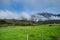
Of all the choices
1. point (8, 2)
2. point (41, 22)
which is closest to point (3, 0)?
point (8, 2)

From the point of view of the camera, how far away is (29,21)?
4004 millimetres

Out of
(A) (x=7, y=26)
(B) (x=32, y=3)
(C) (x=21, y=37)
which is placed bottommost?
(C) (x=21, y=37)

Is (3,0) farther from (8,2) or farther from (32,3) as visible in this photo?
(32,3)

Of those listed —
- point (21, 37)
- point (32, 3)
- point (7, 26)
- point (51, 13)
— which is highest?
point (32, 3)

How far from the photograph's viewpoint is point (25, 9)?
400 centimetres

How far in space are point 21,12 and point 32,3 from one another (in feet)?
1.12

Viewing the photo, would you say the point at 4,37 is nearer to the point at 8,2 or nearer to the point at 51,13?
the point at 8,2

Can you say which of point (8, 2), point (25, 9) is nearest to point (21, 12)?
point (25, 9)

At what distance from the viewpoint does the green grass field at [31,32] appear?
3863 millimetres

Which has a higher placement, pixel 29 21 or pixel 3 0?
pixel 3 0

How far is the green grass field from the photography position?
3863 millimetres

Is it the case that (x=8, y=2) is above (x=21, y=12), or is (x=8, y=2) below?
above

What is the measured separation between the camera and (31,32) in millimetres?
3951

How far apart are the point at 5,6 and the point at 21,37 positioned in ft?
2.67
